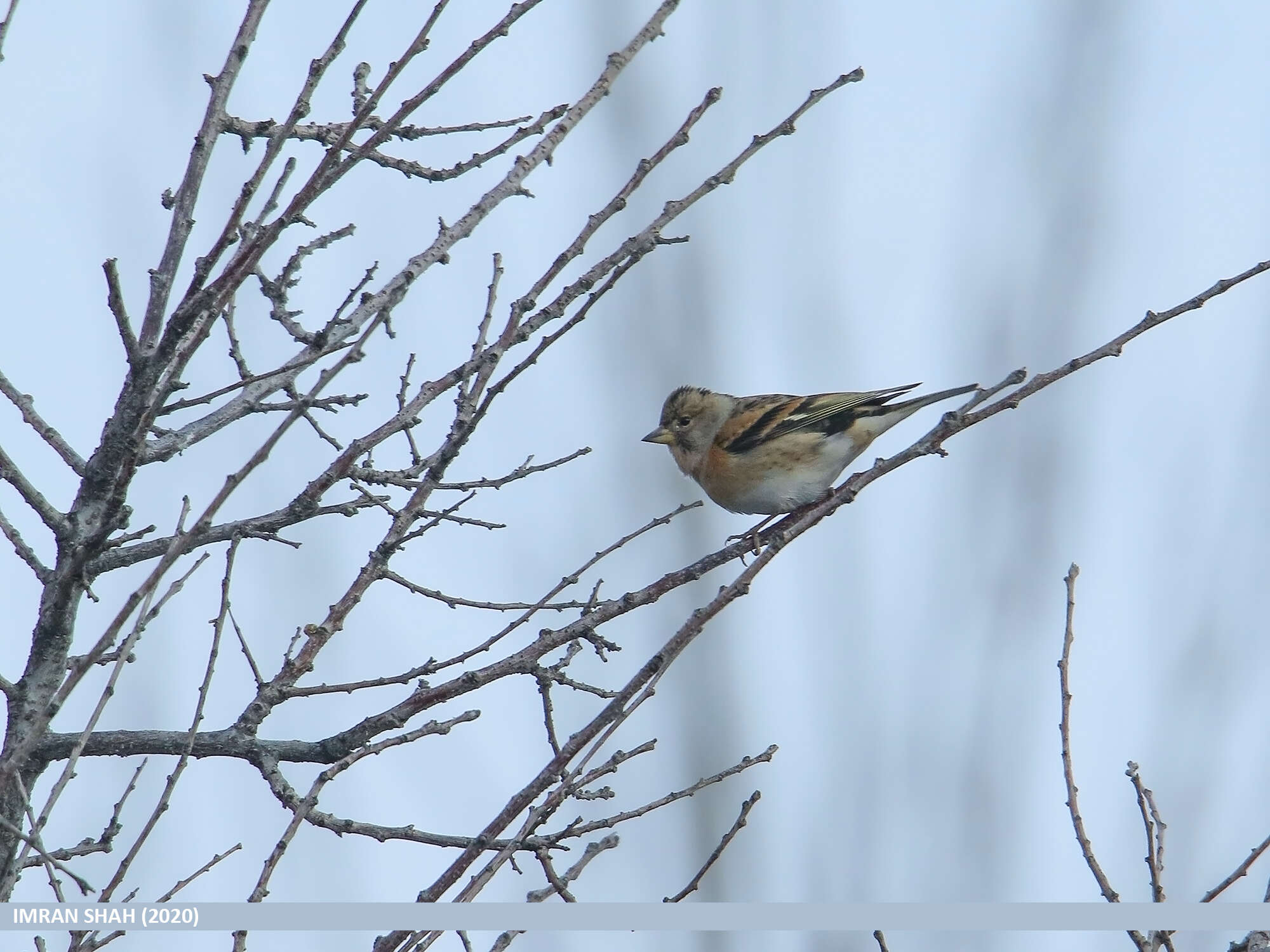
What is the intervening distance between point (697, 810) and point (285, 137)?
11.6 ft

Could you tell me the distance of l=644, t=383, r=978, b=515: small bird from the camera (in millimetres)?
6789

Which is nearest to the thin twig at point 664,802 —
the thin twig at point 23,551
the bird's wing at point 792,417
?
the thin twig at point 23,551

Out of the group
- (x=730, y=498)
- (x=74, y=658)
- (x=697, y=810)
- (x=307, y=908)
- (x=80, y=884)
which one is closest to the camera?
(x=80, y=884)

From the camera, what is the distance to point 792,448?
6887mm

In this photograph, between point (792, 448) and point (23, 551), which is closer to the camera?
point (23, 551)

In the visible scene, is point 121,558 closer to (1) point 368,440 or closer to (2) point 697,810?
(1) point 368,440

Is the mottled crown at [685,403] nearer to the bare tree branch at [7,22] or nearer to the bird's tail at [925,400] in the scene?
the bird's tail at [925,400]

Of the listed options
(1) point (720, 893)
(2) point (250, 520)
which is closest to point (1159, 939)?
(1) point (720, 893)

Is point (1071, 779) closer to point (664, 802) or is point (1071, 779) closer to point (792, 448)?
point (664, 802)

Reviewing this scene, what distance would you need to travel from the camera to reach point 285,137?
2844 mm

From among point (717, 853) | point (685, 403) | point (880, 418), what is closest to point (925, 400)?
point (880, 418)

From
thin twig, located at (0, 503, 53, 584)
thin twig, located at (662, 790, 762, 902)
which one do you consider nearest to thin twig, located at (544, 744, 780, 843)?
thin twig, located at (662, 790, 762, 902)

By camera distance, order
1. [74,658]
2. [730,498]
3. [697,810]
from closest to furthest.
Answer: [74,658], [697,810], [730,498]

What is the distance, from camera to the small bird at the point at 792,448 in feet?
22.3
